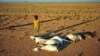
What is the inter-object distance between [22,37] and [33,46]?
273 cm

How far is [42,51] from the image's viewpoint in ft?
46.0

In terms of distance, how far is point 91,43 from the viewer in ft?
51.5

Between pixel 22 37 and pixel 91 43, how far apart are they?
4911 mm

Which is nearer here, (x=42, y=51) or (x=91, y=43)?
(x=42, y=51)

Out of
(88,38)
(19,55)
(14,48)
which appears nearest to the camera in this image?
(19,55)

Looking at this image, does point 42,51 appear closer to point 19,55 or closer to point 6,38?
point 19,55

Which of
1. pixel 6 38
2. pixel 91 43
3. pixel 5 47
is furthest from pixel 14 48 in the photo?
pixel 91 43

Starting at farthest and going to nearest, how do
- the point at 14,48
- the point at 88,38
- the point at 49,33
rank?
the point at 49,33, the point at 88,38, the point at 14,48

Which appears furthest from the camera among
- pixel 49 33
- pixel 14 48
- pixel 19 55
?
pixel 49 33

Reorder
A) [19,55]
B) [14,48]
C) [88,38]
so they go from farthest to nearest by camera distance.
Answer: [88,38] < [14,48] < [19,55]

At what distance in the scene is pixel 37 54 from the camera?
13.5 meters

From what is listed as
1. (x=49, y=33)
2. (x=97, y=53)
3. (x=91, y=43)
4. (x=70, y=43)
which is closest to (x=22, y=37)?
(x=49, y=33)

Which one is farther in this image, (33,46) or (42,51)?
(33,46)

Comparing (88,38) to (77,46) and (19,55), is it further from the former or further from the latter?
(19,55)
